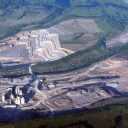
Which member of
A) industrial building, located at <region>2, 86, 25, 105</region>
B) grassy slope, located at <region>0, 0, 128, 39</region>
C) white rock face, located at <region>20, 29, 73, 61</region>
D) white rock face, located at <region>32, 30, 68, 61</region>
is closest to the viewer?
industrial building, located at <region>2, 86, 25, 105</region>

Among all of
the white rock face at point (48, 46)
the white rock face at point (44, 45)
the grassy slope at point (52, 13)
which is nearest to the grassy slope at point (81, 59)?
the white rock face at point (44, 45)

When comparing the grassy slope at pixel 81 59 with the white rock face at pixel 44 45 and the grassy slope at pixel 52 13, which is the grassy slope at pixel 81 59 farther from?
the grassy slope at pixel 52 13

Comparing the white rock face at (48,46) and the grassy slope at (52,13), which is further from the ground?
the grassy slope at (52,13)

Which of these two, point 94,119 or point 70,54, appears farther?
point 70,54

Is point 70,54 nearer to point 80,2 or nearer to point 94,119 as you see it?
point 94,119

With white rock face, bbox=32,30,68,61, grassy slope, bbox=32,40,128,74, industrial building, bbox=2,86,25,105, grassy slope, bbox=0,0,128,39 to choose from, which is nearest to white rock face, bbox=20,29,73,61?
white rock face, bbox=32,30,68,61

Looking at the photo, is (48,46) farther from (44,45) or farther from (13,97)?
(13,97)

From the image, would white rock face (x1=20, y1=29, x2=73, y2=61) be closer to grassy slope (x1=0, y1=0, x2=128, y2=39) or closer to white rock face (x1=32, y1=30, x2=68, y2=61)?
white rock face (x1=32, y1=30, x2=68, y2=61)

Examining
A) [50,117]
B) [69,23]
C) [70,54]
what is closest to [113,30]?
[69,23]

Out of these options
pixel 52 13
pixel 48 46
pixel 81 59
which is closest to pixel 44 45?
pixel 48 46

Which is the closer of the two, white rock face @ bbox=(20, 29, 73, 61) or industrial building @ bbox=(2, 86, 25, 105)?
industrial building @ bbox=(2, 86, 25, 105)

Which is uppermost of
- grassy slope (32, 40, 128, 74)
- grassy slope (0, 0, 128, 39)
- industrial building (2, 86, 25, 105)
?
grassy slope (0, 0, 128, 39)
